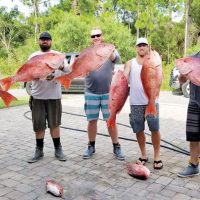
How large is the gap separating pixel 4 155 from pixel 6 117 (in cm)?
394

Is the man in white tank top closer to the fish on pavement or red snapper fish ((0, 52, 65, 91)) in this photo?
red snapper fish ((0, 52, 65, 91))

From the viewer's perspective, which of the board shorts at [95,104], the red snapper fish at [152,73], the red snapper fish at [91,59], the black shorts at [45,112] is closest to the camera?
the red snapper fish at [91,59]

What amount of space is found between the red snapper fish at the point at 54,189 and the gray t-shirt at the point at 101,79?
170cm

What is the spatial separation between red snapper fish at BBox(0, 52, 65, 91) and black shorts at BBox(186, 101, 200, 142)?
2100 millimetres

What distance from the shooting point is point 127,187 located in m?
4.91

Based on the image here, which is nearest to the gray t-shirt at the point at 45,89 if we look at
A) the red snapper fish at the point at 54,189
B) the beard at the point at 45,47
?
the beard at the point at 45,47

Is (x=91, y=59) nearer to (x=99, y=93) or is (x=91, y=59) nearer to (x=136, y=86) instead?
(x=136, y=86)

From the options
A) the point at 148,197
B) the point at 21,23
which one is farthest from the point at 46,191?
the point at 21,23

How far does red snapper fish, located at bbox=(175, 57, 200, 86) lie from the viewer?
393cm

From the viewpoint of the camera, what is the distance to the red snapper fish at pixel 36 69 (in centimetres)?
384

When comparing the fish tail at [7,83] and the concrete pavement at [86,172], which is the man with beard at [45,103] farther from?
the fish tail at [7,83]

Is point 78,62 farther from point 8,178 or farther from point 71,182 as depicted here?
point 8,178

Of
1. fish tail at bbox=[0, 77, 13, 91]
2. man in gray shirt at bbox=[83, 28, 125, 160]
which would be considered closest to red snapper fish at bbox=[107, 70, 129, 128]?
man in gray shirt at bbox=[83, 28, 125, 160]

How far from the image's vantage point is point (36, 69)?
384 cm
